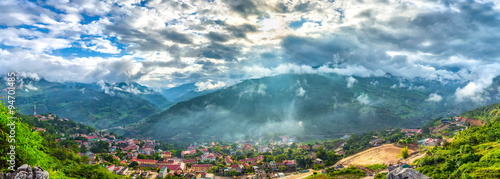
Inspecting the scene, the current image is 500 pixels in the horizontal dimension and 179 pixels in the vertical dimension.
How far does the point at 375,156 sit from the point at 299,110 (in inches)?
3658

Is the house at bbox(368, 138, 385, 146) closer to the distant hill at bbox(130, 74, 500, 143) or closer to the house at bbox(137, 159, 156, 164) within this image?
the distant hill at bbox(130, 74, 500, 143)

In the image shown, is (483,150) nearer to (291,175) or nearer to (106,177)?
(291,175)

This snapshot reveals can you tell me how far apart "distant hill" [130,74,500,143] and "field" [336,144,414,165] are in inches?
1937

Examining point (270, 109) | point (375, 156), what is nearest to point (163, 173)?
point (375, 156)

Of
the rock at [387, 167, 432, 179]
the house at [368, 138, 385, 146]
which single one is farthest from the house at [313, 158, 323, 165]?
the rock at [387, 167, 432, 179]

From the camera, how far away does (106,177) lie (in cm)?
2228

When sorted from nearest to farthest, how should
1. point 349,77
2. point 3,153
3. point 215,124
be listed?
point 3,153
point 215,124
point 349,77

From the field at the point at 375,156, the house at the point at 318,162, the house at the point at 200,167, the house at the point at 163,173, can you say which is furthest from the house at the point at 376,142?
the house at the point at 163,173

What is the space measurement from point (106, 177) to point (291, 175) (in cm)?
2988

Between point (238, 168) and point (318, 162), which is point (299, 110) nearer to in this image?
point (318, 162)

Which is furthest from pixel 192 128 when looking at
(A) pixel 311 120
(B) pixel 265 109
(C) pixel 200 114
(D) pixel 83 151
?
(D) pixel 83 151

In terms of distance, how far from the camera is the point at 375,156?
46.0 metres

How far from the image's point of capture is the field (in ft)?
140

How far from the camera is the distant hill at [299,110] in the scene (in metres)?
111
